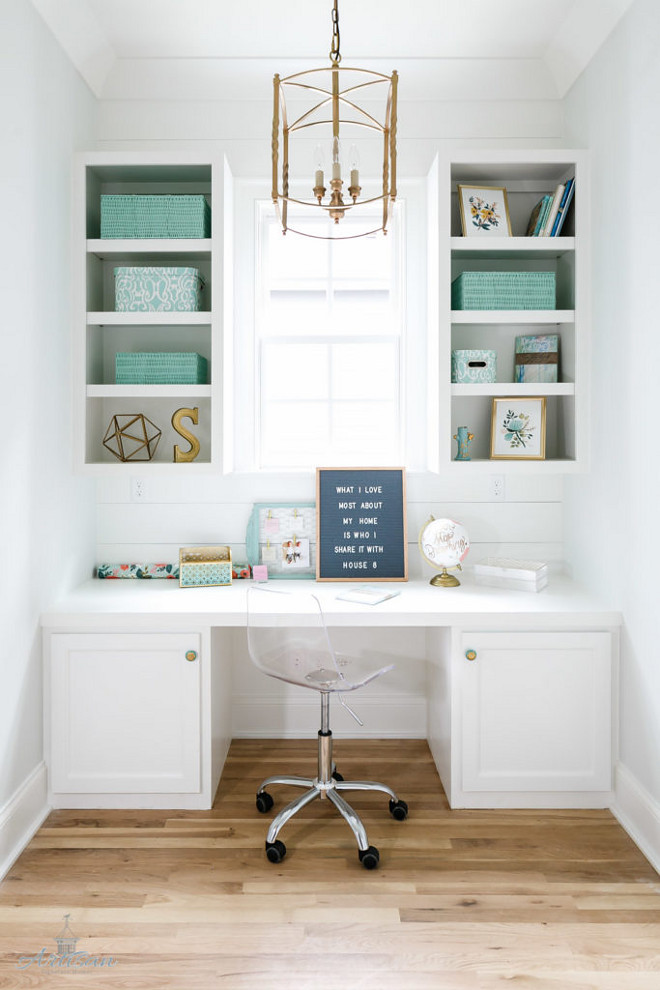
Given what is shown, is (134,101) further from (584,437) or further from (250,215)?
(584,437)

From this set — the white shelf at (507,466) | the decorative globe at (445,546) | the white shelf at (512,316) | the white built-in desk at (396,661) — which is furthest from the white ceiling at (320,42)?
the white built-in desk at (396,661)

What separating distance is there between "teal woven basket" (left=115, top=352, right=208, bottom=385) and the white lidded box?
1.39 m

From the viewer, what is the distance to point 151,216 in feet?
9.07

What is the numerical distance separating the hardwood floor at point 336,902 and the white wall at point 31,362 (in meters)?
0.38

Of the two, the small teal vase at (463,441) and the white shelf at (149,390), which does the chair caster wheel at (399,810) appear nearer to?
the small teal vase at (463,441)

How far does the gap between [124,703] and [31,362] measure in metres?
1.20

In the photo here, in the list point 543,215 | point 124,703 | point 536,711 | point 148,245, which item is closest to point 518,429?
point 543,215

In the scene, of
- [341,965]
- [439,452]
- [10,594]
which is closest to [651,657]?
[439,452]

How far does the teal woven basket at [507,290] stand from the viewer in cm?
278

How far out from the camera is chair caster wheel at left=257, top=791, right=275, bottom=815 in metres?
2.51

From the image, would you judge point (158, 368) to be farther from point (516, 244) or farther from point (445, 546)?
point (516, 244)

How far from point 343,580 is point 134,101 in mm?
2170

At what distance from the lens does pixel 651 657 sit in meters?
2.27

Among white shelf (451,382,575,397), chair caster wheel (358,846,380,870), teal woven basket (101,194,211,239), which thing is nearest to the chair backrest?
chair caster wheel (358,846,380,870)
